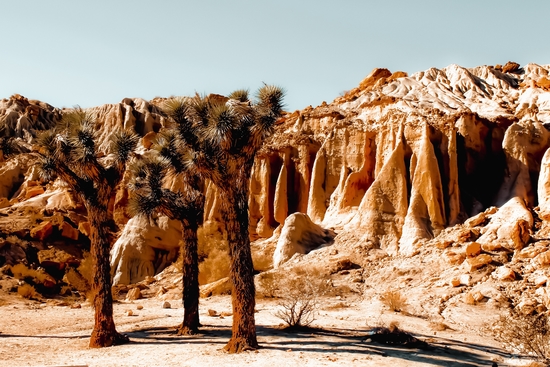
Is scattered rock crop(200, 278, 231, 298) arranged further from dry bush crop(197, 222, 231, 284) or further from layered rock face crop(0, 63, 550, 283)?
layered rock face crop(0, 63, 550, 283)

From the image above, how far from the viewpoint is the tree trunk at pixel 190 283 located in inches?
667

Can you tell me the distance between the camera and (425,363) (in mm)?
13164

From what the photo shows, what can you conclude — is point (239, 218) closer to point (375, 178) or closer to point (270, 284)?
point (270, 284)

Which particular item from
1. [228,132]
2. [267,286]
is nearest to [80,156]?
[228,132]

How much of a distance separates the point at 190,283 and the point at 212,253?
1405 cm

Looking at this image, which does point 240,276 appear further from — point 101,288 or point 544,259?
point 544,259

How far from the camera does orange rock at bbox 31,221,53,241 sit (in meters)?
34.7

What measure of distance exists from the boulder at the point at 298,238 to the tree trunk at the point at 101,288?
40.9 feet

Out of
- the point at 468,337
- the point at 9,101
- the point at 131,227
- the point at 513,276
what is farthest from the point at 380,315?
the point at 9,101

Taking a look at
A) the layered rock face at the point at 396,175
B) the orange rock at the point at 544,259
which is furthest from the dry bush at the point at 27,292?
the orange rock at the point at 544,259

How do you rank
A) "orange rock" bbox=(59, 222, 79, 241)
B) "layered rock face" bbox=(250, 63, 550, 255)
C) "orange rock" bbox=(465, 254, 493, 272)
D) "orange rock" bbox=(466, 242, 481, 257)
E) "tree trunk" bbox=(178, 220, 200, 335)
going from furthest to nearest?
"orange rock" bbox=(59, 222, 79, 241) < "layered rock face" bbox=(250, 63, 550, 255) < "orange rock" bbox=(466, 242, 481, 257) < "orange rock" bbox=(465, 254, 493, 272) < "tree trunk" bbox=(178, 220, 200, 335)

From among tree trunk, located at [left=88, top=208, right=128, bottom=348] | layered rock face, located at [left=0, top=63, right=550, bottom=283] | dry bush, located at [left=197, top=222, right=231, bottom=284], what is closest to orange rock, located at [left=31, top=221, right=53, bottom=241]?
layered rock face, located at [left=0, top=63, right=550, bottom=283]

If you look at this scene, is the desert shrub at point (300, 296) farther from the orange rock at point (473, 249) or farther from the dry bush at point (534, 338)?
the orange rock at point (473, 249)

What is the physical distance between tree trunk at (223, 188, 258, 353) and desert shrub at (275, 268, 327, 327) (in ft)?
11.6
